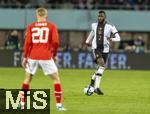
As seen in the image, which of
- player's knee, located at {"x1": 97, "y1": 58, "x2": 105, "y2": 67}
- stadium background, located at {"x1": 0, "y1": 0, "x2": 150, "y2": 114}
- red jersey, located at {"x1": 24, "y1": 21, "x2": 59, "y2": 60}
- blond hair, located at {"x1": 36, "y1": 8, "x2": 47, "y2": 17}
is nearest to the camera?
blond hair, located at {"x1": 36, "y1": 8, "x2": 47, "y2": 17}

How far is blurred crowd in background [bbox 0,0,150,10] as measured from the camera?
44.0 m

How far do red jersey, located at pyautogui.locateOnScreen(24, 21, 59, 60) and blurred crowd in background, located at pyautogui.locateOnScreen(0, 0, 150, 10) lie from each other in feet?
94.4

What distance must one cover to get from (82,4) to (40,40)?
2935 centimetres

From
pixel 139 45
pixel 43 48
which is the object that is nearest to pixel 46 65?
pixel 43 48

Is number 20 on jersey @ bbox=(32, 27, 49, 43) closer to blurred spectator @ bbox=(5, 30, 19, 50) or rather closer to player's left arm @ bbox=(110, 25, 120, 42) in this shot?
player's left arm @ bbox=(110, 25, 120, 42)

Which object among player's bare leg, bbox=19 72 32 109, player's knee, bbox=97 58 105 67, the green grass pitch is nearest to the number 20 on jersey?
player's bare leg, bbox=19 72 32 109

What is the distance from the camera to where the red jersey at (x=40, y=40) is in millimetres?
15039

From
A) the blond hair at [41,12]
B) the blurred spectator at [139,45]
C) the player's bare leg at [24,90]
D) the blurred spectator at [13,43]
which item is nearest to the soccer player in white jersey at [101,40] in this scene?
the player's bare leg at [24,90]

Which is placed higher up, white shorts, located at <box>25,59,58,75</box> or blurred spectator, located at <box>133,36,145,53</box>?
white shorts, located at <box>25,59,58,75</box>

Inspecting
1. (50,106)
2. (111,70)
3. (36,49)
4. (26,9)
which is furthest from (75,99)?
(26,9)

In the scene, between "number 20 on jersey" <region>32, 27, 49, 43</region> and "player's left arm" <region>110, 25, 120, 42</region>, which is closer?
"number 20 on jersey" <region>32, 27, 49, 43</region>

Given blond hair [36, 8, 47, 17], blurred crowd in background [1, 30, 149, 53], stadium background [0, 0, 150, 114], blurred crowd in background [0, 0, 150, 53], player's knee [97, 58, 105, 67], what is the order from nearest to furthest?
blond hair [36, 8, 47, 17] < player's knee [97, 58, 105, 67] < stadium background [0, 0, 150, 114] < blurred crowd in background [1, 30, 149, 53] < blurred crowd in background [0, 0, 150, 53]

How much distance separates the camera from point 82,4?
44.2 m

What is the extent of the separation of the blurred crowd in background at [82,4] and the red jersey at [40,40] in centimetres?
2878
